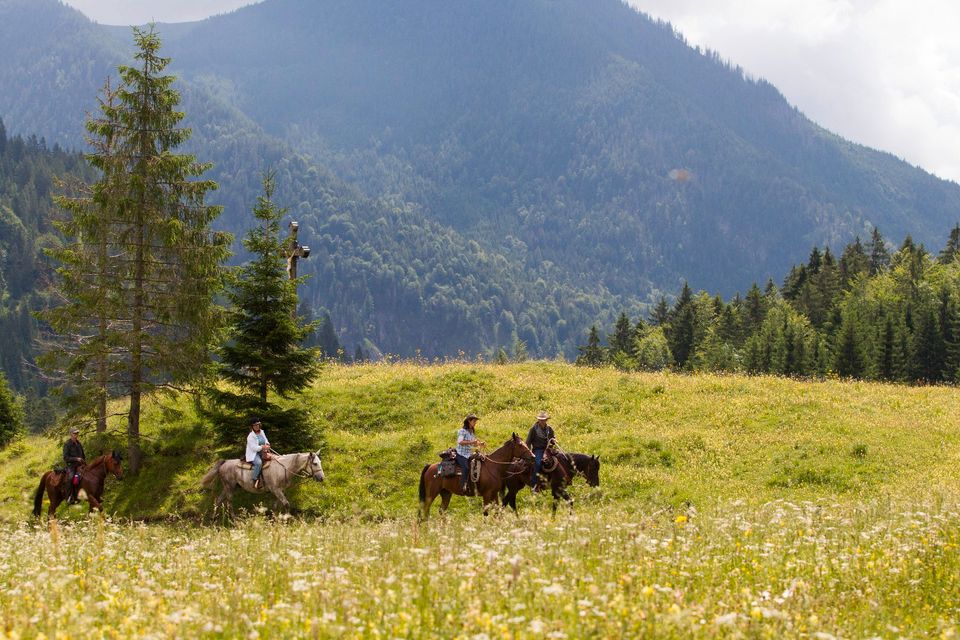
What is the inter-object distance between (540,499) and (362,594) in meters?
15.0

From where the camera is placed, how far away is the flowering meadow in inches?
254

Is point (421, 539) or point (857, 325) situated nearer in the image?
point (421, 539)

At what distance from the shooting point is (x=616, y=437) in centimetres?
2847

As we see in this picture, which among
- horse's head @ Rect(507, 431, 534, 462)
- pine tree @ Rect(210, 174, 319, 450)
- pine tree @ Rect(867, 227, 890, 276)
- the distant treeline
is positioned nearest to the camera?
horse's head @ Rect(507, 431, 534, 462)

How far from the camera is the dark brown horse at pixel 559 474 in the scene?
65.7 ft

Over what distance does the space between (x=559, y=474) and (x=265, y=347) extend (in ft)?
36.5

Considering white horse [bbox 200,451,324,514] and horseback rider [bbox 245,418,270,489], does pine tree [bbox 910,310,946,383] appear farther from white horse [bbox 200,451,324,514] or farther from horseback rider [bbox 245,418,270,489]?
horseback rider [bbox 245,418,270,489]

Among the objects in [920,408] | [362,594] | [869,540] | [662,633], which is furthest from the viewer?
[920,408]

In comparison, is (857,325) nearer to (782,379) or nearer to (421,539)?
(782,379)

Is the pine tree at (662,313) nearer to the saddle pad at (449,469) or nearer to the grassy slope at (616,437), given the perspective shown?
the grassy slope at (616,437)

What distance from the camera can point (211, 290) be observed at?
1144 inches

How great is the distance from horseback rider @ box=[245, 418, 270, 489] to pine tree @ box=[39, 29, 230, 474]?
7039 mm

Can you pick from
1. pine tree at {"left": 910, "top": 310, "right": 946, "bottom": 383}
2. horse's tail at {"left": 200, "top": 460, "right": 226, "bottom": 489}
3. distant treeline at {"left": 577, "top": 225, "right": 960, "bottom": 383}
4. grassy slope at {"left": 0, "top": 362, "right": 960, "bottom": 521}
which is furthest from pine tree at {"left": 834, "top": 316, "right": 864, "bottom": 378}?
horse's tail at {"left": 200, "top": 460, "right": 226, "bottom": 489}

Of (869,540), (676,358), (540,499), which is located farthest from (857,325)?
(869,540)
